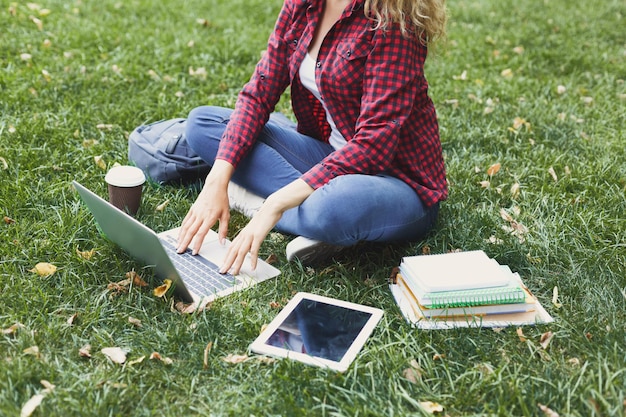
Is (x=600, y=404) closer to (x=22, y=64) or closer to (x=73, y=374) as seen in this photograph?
(x=73, y=374)

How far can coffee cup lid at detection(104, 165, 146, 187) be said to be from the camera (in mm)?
3029

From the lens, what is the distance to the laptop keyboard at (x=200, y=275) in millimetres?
2658

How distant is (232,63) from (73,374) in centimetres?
333

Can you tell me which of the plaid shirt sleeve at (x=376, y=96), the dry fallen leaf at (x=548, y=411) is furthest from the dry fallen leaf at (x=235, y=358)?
the dry fallen leaf at (x=548, y=411)

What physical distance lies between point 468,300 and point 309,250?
0.65 metres

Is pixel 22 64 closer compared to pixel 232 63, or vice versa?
pixel 22 64

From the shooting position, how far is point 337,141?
308 cm

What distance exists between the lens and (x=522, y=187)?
11.8ft

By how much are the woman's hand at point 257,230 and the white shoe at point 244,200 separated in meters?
0.49

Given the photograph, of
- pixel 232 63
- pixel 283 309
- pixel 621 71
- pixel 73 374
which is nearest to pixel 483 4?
pixel 621 71

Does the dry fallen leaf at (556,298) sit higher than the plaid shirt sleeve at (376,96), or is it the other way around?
the plaid shirt sleeve at (376,96)

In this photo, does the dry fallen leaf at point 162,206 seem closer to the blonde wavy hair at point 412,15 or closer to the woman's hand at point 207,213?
the woman's hand at point 207,213

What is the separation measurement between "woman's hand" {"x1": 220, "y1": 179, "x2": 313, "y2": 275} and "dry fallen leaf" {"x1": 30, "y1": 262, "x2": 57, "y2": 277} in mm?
645

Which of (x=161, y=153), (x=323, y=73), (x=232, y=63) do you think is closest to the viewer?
(x=323, y=73)
